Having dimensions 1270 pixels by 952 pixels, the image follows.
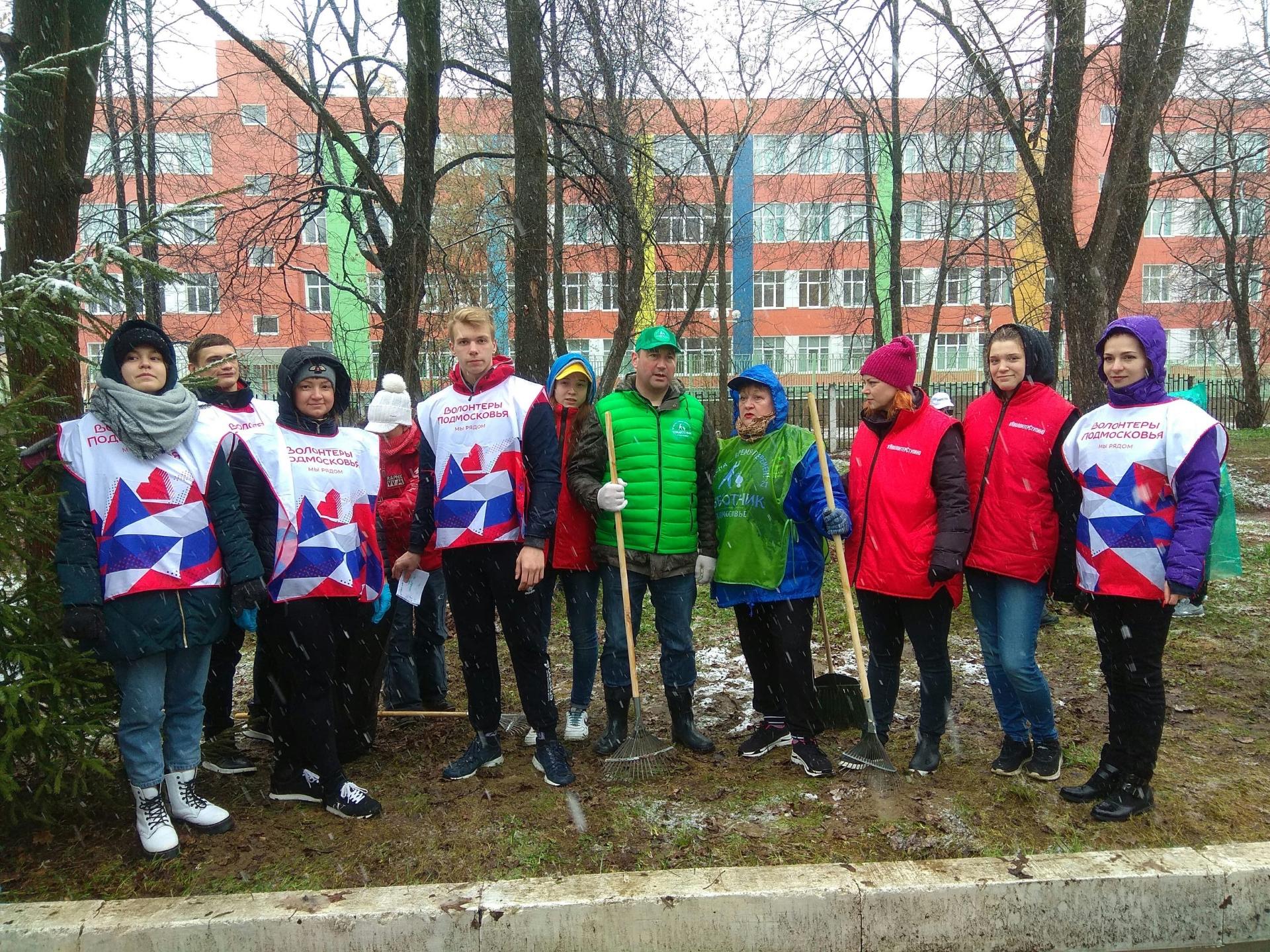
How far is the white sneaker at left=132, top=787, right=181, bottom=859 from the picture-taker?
338 cm

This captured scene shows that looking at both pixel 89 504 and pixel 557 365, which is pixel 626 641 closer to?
pixel 557 365

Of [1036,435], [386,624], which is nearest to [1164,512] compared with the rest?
[1036,435]

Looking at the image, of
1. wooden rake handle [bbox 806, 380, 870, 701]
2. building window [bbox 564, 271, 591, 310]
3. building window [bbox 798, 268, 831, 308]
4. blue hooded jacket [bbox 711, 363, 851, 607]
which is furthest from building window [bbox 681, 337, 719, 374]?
wooden rake handle [bbox 806, 380, 870, 701]

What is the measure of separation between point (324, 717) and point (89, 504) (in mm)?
1287

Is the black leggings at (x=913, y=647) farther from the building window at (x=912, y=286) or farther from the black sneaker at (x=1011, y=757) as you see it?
the building window at (x=912, y=286)

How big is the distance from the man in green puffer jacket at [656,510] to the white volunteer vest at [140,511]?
67.8 inches

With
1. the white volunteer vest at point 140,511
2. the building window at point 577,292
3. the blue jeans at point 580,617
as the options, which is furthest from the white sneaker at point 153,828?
the building window at point 577,292

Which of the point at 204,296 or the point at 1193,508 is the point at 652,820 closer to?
the point at 1193,508

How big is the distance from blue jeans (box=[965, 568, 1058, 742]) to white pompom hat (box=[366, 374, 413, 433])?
3.09 m

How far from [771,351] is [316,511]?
3265 cm

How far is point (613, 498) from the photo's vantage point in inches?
162

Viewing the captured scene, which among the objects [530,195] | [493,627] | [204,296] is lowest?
[493,627]

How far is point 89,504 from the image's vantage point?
3320 millimetres

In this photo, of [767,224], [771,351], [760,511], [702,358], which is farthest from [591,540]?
[767,224]
